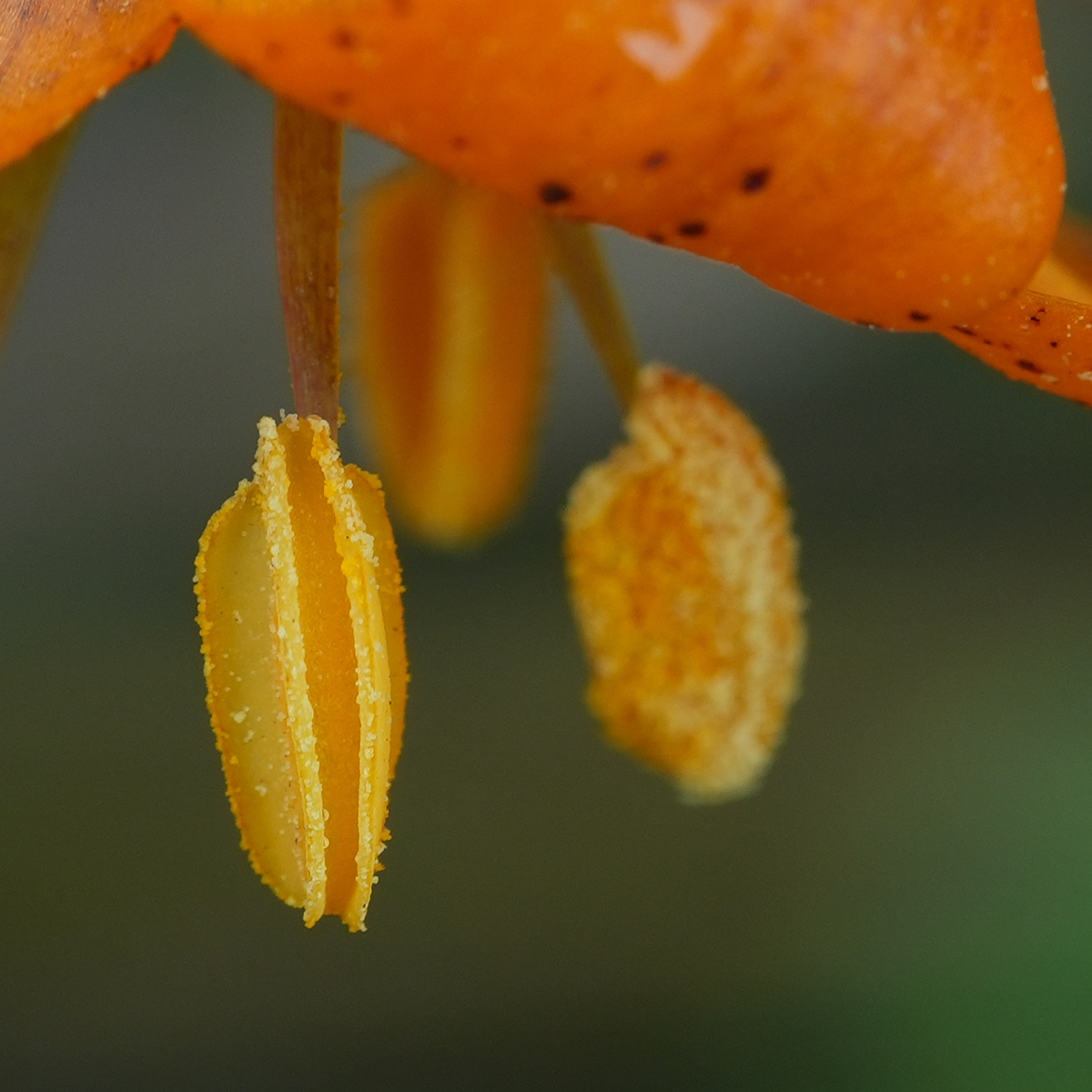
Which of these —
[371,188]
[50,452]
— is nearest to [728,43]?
[371,188]

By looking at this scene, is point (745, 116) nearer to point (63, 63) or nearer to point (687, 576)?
point (63, 63)

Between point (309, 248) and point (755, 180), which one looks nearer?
point (755, 180)

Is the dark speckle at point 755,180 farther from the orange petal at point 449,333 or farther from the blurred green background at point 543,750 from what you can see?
the blurred green background at point 543,750

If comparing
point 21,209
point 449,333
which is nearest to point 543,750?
point 449,333

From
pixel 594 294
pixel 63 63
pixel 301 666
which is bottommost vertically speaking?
pixel 301 666

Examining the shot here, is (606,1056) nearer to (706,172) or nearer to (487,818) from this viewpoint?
(487,818)

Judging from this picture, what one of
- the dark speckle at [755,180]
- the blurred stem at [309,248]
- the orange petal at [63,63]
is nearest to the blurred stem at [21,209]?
the blurred stem at [309,248]

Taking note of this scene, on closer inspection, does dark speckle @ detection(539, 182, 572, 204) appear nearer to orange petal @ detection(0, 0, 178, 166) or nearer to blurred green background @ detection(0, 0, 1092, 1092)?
orange petal @ detection(0, 0, 178, 166)

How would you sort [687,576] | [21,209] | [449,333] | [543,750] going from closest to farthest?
[21,209]
[687,576]
[449,333]
[543,750]
